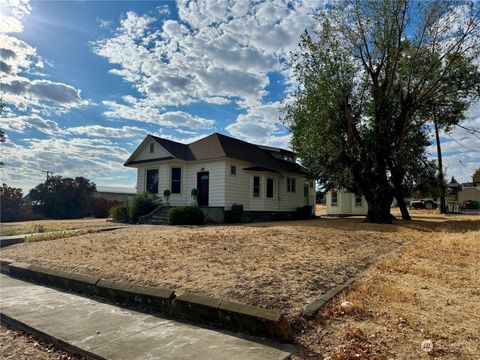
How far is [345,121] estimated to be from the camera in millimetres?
16391

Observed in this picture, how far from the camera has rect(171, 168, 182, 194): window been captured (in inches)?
804

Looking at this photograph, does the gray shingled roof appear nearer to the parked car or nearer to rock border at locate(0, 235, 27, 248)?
rock border at locate(0, 235, 27, 248)

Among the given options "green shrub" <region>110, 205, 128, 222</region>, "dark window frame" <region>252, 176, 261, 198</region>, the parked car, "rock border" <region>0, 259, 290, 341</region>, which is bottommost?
"rock border" <region>0, 259, 290, 341</region>

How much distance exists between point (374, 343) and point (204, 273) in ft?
9.83

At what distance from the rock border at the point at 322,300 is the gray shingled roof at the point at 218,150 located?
45.5 ft

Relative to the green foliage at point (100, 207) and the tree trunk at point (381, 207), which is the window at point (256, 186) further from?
the green foliage at point (100, 207)

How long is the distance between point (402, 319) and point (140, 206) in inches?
641

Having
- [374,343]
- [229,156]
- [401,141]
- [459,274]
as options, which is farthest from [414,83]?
[374,343]

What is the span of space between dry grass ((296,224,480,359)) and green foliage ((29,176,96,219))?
28.6 m

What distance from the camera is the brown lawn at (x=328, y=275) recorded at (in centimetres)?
359

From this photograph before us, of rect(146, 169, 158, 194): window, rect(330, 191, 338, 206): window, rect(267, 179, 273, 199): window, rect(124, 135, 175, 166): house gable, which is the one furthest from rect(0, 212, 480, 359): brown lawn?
rect(330, 191, 338, 206): window

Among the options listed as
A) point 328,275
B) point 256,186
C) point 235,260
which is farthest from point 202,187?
point 328,275

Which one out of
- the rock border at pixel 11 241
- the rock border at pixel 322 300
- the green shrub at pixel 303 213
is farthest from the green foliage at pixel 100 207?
the rock border at pixel 322 300

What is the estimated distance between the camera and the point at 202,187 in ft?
64.8
